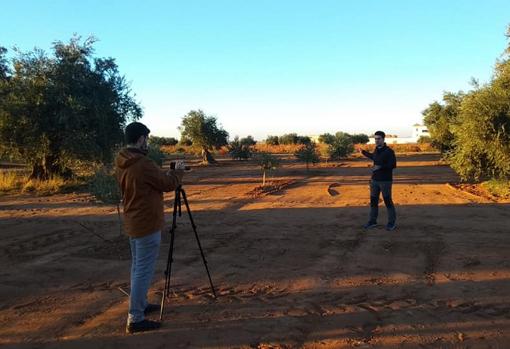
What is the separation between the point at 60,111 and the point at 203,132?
2282 cm

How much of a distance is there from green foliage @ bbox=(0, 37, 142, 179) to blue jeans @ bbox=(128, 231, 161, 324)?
1570cm

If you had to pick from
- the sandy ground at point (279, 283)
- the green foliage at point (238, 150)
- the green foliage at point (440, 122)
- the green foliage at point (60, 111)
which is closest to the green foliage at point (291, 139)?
the green foliage at point (238, 150)

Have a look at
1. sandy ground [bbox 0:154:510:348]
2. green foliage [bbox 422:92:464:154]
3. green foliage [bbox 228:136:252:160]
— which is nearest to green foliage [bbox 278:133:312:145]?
→ green foliage [bbox 228:136:252:160]

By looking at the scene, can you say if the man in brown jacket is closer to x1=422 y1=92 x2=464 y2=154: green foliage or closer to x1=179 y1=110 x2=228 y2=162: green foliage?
x1=422 y1=92 x2=464 y2=154: green foliage

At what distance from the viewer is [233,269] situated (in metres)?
7.18

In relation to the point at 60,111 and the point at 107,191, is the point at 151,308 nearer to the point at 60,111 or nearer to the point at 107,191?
the point at 107,191

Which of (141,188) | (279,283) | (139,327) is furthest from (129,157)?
(279,283)

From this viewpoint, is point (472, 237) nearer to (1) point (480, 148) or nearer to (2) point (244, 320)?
(2) point (244, 320)

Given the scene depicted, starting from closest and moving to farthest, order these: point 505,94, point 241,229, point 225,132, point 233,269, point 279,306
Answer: point 279,306
point 233,269
point 241,229
point 505,94
point 225,132

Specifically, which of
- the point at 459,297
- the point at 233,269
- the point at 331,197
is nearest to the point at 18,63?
the point at 331,197

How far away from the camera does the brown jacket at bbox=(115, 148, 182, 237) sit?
4.75 m

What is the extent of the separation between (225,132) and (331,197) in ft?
89.5

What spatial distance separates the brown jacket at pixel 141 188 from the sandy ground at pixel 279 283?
108cm

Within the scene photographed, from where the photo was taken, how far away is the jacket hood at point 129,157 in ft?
15.6
